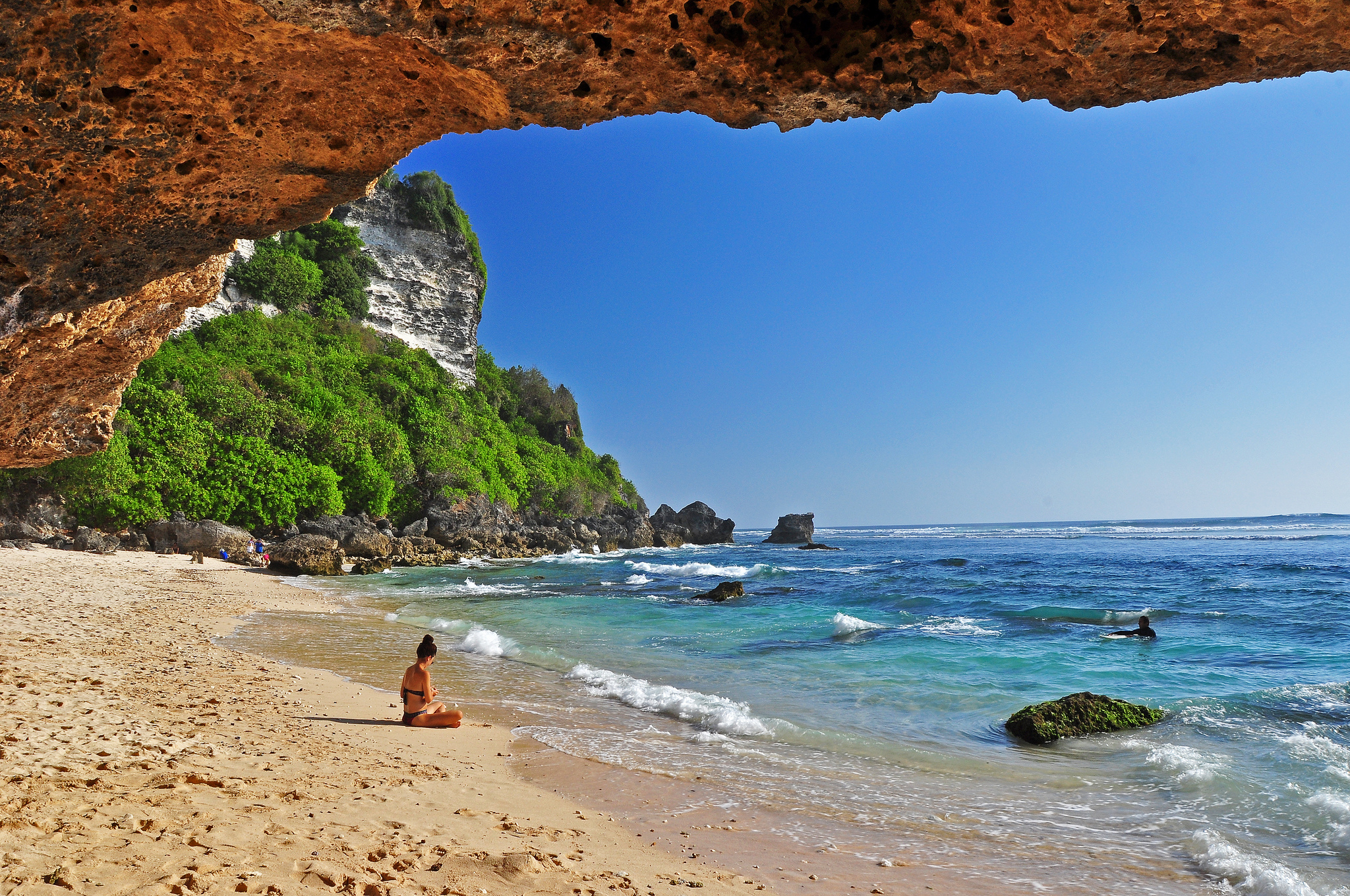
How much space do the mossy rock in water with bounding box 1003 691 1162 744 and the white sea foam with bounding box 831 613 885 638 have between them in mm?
7041

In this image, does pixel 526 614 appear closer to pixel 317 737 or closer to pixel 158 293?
pixel 317 737

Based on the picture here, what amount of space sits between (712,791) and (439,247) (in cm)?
5598

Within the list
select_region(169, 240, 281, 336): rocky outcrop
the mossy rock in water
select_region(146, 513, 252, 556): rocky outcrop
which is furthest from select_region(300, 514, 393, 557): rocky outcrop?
the mossy rock in water

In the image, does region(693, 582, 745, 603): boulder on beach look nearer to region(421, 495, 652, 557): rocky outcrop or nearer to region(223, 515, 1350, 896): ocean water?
region(223, 515, 1350, 896): ocean water

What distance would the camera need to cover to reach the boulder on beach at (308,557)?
25562mm

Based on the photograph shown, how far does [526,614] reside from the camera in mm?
17469

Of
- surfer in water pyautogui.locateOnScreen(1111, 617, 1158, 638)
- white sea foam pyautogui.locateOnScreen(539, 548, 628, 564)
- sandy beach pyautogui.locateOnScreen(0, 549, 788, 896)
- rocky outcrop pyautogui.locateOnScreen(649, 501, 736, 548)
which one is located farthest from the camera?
rocky outcrop pyautogui.locateOnScreen(649, 501, 736, 548)

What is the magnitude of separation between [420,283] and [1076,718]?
5441 centimetres

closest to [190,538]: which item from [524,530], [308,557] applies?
[308,557]

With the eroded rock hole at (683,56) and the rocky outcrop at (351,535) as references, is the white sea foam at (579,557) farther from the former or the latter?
the eroded rock hole at (683,56)

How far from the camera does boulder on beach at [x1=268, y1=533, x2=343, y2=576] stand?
25.6 meters

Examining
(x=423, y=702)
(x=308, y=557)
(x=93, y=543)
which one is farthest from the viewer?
(x=308, y=557)

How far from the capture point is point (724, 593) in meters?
22.3

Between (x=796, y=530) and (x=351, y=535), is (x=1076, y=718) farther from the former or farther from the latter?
(x=796, y=530)
